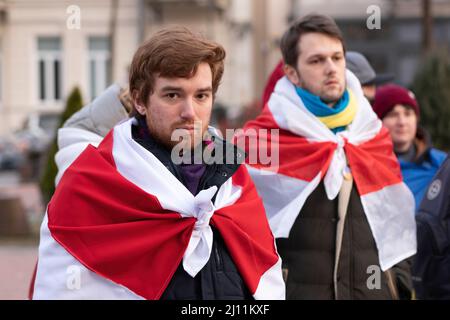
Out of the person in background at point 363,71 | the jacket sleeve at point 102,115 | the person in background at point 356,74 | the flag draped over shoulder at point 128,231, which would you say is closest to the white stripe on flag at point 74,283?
the flag draped over shoulder at point 128,231

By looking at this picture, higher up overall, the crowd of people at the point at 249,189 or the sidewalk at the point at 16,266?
the crowd of people at the point at 249,189

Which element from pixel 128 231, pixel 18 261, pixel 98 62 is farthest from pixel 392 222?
pixel 98 62

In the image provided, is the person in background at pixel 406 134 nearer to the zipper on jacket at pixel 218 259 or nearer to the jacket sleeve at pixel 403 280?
the jacket sleeve at pixel 403 280

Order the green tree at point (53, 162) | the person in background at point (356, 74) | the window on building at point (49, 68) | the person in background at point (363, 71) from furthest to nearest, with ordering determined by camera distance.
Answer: the window on building at point (49, 68), the green tree at point (53, 162), the person in background at point (363, 71), the person in background at point (356, 74)

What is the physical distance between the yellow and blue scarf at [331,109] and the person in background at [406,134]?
1.31m

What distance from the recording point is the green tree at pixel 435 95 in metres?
11.6

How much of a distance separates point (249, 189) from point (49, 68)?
114 ft

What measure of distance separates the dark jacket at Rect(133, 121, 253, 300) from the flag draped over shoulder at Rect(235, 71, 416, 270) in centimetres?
124

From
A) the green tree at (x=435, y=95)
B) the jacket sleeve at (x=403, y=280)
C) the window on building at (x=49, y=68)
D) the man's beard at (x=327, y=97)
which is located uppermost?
the man's beard at (x=327, y=97)

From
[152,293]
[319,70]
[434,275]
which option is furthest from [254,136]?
[152,293]

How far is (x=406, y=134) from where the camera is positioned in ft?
18.7

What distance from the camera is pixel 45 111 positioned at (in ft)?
→ 122

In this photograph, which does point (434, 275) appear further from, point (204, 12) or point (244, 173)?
point (204, 12)

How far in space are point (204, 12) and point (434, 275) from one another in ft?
106
